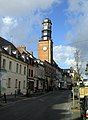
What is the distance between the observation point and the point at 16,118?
1015 inches

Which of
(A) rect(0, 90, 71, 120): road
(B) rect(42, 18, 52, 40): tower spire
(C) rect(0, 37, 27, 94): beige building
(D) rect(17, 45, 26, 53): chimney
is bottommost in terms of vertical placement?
(A) rect(0, 90, 71, 120): road

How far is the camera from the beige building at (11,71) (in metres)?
58.7

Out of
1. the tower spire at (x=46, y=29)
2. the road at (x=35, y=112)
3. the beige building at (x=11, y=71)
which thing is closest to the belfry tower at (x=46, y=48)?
the tower spire at (x=46, y=29)

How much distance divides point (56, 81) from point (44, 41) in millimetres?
17704

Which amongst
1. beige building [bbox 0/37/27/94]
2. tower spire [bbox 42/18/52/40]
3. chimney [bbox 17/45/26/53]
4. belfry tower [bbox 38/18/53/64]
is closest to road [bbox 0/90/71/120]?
beige building [bbox 0/37/27/94]

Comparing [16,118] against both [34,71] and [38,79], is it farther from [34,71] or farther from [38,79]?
[38,79]

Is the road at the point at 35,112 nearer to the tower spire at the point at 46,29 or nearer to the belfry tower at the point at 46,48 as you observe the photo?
the belfry tower at the point at 46,48

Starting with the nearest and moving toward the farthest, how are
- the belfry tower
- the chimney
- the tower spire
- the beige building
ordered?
the beige building, the chimney, the belfry tower, the tower spire

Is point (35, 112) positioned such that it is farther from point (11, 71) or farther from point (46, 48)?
point (46, 48)

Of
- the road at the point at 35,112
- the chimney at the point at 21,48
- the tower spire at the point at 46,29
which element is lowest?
the road at the point at 35,112

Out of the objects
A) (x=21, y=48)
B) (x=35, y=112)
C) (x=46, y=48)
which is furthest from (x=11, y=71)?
(x=46, y=48)

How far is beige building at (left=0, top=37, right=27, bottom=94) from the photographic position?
58719 mm

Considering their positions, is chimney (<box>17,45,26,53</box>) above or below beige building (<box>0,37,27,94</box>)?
above

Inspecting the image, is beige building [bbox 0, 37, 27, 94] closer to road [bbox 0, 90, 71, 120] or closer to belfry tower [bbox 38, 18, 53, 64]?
road [bbox 0, 90, 71, 120]
